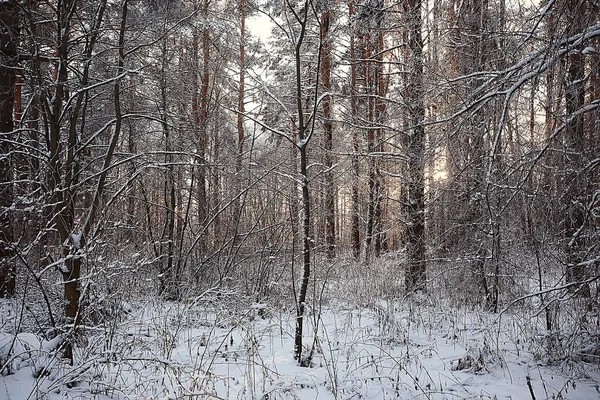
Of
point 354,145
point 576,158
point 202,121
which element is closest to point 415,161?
point 576,158

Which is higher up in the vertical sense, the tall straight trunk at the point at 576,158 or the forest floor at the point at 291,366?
the tall straight trunk at the point at 576,158

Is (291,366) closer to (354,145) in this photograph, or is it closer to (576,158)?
(576,158)

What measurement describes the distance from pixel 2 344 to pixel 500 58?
591cm

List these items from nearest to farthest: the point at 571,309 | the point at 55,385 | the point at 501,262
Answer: the point at 55,385, the point at 571,309, the point at 501,262

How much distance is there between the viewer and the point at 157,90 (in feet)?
26.5

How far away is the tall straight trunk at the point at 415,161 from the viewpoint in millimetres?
7281

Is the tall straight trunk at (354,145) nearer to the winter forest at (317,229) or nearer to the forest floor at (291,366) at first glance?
the winter forest at (317,229)

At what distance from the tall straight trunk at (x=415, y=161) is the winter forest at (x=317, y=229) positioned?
0.04m

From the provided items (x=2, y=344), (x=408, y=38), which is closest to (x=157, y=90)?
(x=408, y=38)

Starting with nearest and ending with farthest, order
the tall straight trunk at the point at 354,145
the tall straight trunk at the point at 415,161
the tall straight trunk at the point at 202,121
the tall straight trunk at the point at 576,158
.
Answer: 1. the tall straight trunk at the point at 576,158
2. the tall straight trunk at the point at 415,161
3. the tall straight trunk at the point at 202,121
4. the tall straight trunk at the point at 354,145

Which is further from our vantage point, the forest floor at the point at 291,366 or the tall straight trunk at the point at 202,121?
the tall straight trunk at the point at 202,121

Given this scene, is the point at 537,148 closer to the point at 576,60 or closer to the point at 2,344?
the point at 576,60

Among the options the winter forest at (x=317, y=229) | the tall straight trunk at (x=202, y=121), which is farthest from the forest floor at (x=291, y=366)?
the tall straight trunk at (x=202, y=121)

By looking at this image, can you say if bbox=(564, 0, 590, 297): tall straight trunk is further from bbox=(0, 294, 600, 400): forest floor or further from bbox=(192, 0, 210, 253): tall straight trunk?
bbox=(192, 0, 210, 253): tall straight trunk
